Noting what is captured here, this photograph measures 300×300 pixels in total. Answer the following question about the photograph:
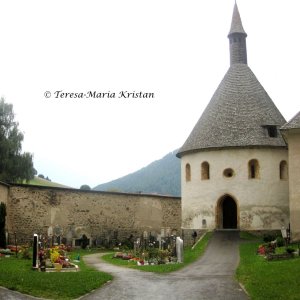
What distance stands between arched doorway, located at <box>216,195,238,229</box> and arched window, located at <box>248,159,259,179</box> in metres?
2.01

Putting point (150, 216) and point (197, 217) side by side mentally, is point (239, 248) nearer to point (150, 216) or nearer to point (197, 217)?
point (197, 217)

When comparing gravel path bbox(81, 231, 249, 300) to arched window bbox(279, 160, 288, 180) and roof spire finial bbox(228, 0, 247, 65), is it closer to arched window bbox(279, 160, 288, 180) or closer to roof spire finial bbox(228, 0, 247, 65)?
arched window bbox(279, 160, 288, 180)

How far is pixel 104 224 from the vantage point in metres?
38.3

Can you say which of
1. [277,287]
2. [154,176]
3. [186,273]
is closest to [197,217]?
[186,273]

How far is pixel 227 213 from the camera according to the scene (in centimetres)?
3544

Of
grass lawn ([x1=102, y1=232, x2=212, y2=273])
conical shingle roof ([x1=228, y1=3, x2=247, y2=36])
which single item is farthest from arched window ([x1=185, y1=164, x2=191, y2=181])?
conical shingle roof ([x1=228, y1=3, x2=247, y2=36])

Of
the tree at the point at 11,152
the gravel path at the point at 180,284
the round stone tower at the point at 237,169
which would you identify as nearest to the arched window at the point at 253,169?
the round stone tower at the point at 237,169

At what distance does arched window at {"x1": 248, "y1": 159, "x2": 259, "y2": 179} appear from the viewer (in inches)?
1334

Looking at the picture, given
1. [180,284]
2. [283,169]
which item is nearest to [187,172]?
[283,169]

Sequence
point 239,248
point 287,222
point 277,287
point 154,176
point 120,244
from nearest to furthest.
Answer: point 277,287, point 239,248, point 287,222, point 120,244, point 154,176

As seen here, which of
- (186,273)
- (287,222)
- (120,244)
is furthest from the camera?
(120,244)

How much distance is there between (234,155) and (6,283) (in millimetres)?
21769

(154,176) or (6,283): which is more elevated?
(154,176)

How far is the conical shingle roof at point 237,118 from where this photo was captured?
34125 millimetres
